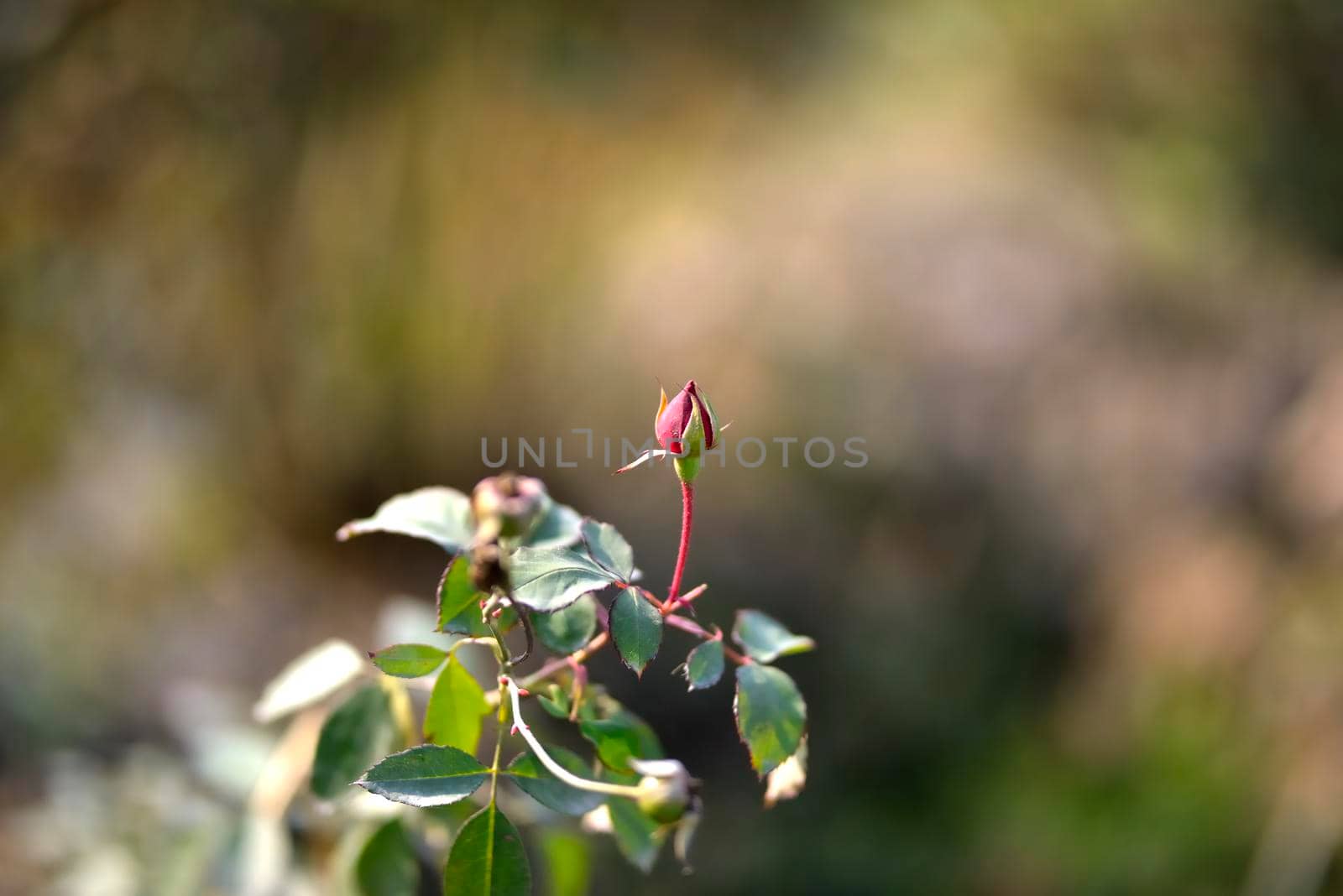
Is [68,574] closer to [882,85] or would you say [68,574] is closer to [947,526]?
[947,526]

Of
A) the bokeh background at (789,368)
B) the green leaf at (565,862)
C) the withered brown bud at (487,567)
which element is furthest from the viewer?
the bokeh background at (789,368)

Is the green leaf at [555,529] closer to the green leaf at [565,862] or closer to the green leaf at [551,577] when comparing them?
the green leaf at [551,577]

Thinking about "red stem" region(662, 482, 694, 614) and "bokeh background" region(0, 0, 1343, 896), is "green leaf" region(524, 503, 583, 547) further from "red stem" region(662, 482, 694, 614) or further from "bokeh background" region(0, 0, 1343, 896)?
"bokeh background" region(0, 0, 1343, 896)

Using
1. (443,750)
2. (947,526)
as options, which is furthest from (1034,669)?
(443,750)

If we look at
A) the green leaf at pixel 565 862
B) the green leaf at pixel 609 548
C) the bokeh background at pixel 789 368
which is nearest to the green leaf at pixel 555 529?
the green leaf at pixel 609 548

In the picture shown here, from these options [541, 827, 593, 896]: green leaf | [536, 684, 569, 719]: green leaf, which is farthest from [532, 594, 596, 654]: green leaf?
[541, 827, 593, 896]: green leaf

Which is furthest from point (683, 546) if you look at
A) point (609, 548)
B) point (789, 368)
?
point (789, 368)

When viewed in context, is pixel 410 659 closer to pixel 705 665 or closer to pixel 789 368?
pixel 705 665

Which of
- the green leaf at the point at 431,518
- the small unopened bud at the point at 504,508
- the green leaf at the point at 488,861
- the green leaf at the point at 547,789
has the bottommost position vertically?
the green leaf at the point at 488,861
